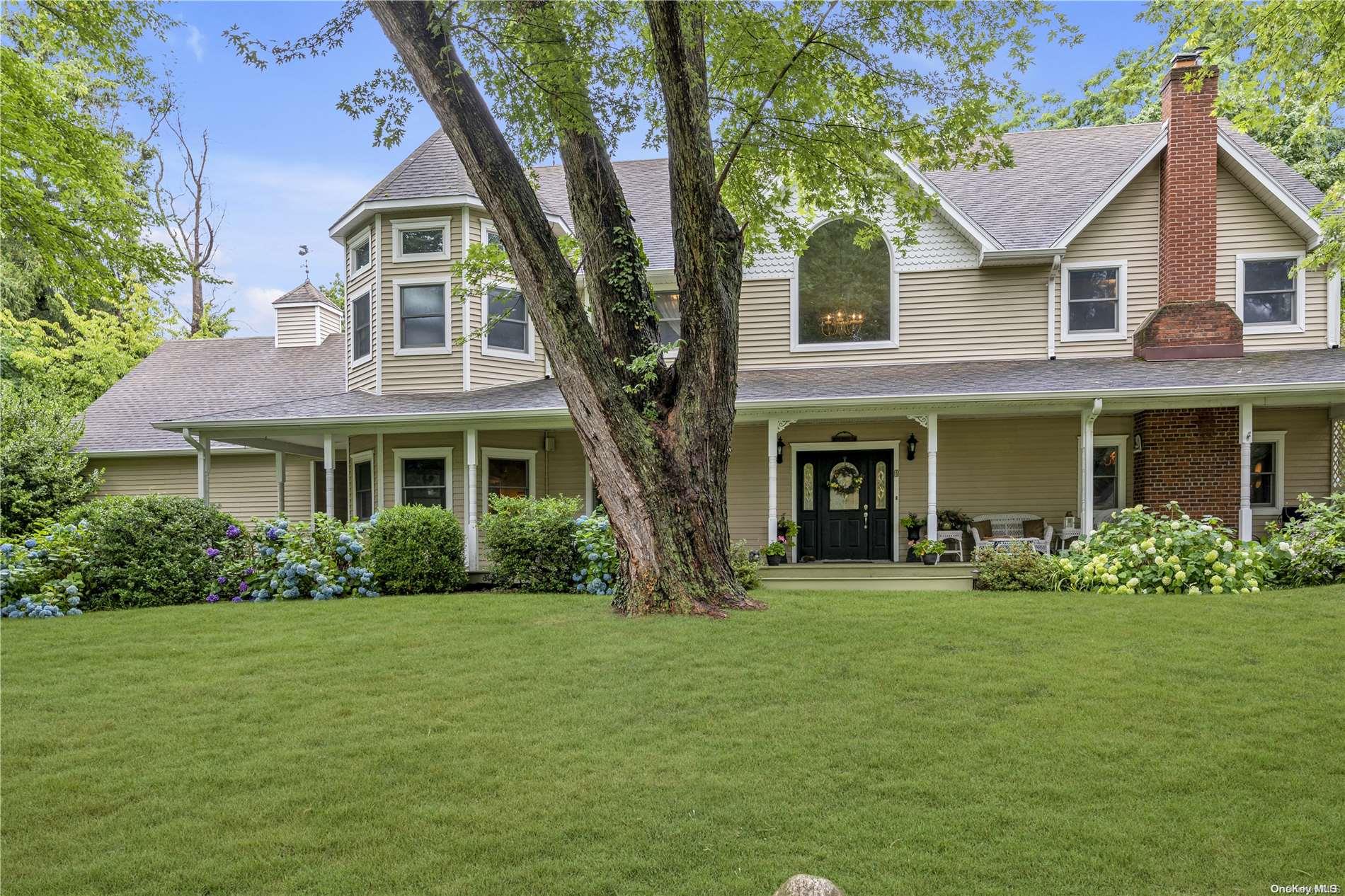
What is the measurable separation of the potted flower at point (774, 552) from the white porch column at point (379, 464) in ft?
21.9

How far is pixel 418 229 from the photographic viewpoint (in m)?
15.5

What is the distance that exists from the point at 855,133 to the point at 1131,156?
367 inches

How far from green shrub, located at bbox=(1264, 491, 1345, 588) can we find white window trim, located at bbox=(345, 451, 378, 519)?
44.6ft

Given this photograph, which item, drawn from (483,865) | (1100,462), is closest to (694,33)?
(483,865)

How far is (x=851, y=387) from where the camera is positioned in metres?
13.6

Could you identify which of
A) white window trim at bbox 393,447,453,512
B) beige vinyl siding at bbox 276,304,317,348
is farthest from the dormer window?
beige vinyl siding at bbox 276,304,317,348

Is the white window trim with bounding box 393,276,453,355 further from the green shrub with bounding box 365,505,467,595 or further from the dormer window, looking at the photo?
the green shrub with bounding box 365,505,467,595

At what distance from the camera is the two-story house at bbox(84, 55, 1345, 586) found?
532 inches

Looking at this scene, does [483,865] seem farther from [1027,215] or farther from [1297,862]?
[1027,215]

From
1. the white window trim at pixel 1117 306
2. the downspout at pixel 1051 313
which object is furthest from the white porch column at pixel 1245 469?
the downspout at pixel 1051 313

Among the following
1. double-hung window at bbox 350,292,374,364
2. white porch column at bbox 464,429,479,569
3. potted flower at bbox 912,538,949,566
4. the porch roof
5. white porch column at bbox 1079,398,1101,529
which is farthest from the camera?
double-hung window at bbox 350,292,374,364

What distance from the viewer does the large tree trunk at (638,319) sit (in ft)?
27.2

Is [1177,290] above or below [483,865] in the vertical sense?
above

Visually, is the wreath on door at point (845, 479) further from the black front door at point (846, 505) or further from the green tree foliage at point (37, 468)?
the green tree foliage at point (37, 468)
